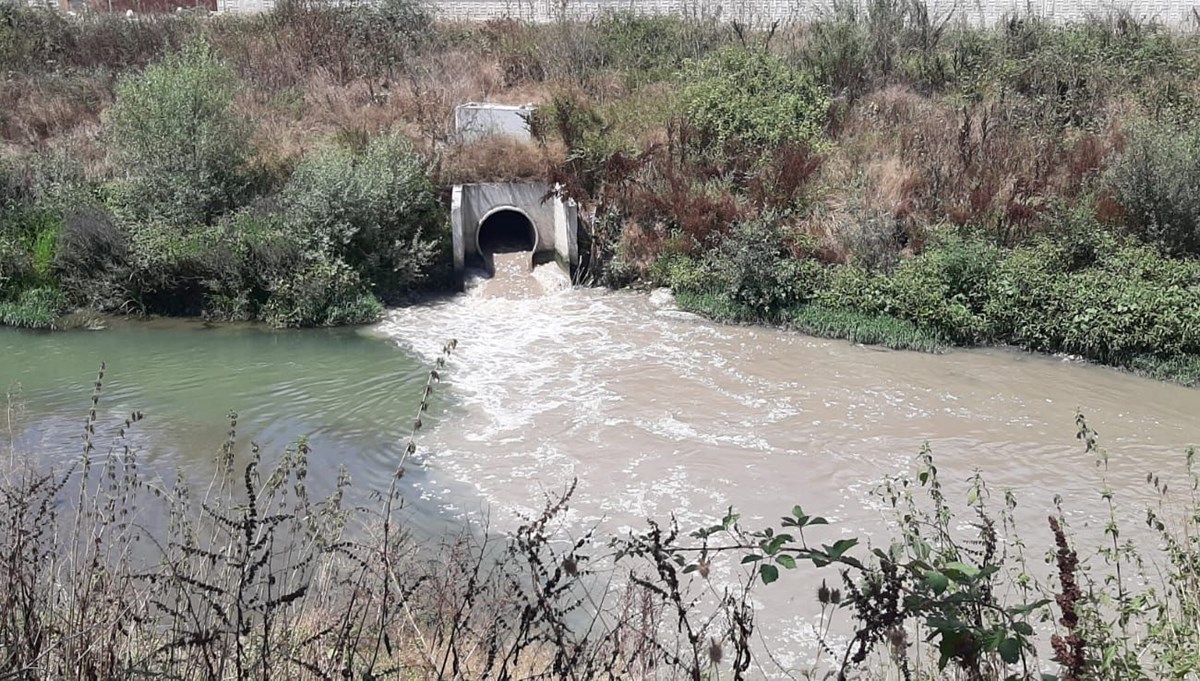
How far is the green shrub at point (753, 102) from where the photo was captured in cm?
1848

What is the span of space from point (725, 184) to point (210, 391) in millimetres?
9570

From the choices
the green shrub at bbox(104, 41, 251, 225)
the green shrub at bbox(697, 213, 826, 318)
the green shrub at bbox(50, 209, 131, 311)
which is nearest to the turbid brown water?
the green shrub at bbox(697, 213, 826, 318)

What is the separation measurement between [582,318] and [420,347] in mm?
2791

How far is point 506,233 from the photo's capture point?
19406mm

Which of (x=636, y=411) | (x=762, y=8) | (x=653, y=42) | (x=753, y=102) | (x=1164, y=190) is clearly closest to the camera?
(x=636, y=411)

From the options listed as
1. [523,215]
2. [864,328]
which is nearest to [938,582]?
[864,328]

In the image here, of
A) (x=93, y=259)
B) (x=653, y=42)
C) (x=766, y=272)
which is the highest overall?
(x=653, y=42)

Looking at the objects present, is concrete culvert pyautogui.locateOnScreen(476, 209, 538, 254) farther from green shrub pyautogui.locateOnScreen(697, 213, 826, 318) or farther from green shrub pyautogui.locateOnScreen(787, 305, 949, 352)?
green shrub pyautogui.locateOnScreen(787, 305, 949, 352)

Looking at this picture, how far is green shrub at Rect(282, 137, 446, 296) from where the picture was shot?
1591 cm

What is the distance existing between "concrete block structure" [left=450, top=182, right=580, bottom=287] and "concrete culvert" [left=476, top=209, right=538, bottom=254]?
0.08 feet

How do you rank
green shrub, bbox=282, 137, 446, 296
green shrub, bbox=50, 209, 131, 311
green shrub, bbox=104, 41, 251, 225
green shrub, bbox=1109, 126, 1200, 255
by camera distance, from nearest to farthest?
green shrub, bbox=1109, 126, 1200, 255 → green shrub, bbox=50, 209, 131, 311 → green shrub, bbox=282, 137, 446, 296 → green shrub, bbox=104, 41, 251, 225

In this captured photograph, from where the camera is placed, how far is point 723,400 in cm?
1204

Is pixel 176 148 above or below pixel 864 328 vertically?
above

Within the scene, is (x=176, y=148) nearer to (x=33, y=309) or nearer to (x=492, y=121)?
(x=33, y=309)
